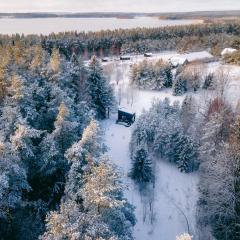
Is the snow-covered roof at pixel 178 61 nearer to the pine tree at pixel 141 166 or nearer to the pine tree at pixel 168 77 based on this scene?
the pine tree at pixel 168 77

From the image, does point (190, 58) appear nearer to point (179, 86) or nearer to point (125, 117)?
point (179, 86)

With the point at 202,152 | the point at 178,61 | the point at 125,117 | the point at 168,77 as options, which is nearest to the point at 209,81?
the point at 168,77

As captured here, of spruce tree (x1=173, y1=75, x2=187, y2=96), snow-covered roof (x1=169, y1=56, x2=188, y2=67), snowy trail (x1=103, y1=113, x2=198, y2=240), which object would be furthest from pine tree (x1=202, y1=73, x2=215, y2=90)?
snowy trail (x1=103, y1=113, x2=198, y2=240)

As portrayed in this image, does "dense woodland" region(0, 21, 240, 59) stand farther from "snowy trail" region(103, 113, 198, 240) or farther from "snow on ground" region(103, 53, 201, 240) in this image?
"snowy trail" region(103, 113, 198, 240)

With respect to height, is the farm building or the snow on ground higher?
the farm building

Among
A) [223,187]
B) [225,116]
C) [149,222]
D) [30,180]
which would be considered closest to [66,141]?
[30,180]

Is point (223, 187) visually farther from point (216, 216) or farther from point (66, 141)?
point (66, 141)

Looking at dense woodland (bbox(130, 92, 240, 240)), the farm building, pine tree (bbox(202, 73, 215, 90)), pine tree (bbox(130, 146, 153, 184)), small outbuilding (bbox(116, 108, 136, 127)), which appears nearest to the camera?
dense woodland (bbox(130, 92, 240, 240))
